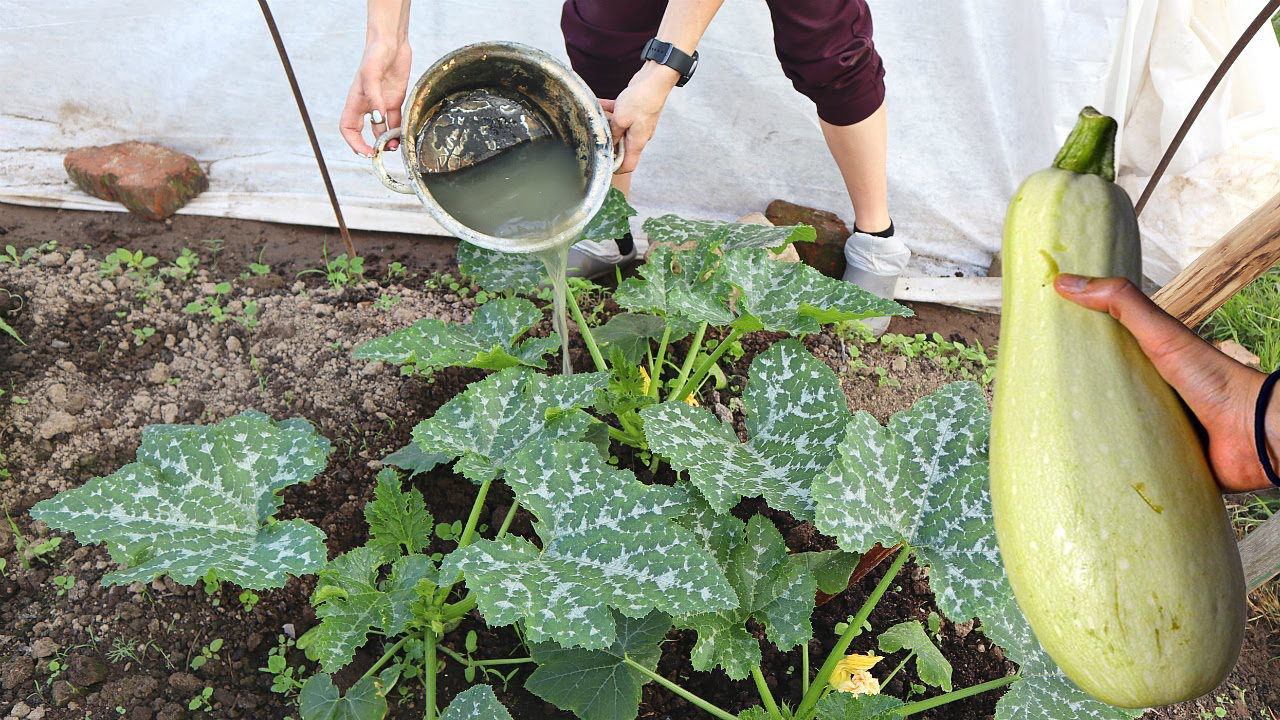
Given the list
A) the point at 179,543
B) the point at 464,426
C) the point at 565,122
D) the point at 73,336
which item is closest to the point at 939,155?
the point at 565,122

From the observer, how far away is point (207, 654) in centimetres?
161

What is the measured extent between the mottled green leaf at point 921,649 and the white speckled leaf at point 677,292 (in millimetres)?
668

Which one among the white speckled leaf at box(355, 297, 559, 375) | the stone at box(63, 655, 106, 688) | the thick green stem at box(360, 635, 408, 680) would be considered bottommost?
the stone at box(63, 655, 106, 688)

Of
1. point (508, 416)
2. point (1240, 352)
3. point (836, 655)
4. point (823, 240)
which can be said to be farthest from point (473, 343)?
point (1240, 352)

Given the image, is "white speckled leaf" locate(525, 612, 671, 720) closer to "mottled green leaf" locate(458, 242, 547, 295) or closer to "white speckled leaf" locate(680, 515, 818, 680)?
"white speckled leaf" locate(680, 515, 818, 680)

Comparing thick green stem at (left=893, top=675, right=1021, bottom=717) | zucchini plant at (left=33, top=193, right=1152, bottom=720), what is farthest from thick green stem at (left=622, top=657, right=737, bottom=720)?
thick green stem at (left=893, top=675, right=1021, bottom=717)

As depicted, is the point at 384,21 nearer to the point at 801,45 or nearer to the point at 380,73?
the point at 380,73

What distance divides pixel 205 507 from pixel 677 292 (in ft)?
3.00

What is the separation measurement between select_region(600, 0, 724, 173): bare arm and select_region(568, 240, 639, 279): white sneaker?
28.7 inches

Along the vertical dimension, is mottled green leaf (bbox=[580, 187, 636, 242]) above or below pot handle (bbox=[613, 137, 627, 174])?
below

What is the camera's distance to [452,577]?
1.27m

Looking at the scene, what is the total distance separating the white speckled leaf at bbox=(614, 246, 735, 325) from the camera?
61.2 inches

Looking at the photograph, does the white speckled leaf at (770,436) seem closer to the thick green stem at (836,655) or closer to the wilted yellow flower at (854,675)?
the thick green stem at (836,655)

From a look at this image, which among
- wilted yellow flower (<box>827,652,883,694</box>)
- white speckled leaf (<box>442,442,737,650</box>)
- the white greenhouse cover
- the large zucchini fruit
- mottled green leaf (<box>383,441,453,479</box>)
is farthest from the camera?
the white greenhouse cover
